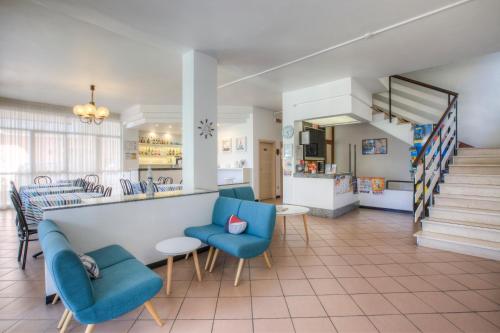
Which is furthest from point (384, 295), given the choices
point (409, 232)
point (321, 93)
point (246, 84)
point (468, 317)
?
point (246, 84)

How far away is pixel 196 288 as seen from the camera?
2463 mm

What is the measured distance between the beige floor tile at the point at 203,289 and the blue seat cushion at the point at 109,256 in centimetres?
67

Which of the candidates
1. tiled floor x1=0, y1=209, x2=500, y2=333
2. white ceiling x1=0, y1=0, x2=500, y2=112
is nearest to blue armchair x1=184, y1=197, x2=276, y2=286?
tiled floor x1=0, y1=209, x2=500, y2=333

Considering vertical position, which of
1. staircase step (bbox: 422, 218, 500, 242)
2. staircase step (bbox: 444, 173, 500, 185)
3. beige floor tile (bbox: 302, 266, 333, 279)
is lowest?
beige floor tile (bbox: 302, 266, 333, 279)

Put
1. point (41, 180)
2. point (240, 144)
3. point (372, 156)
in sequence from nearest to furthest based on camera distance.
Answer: point (41, 180), point (372, 156), point (240, 144)

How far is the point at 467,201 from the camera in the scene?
12.2 feet

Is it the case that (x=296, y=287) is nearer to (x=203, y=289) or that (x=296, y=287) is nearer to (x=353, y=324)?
(x=353, y=324)

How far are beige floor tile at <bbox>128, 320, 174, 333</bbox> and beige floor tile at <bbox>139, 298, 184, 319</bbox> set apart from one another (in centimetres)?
6

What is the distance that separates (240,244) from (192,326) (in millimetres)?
840

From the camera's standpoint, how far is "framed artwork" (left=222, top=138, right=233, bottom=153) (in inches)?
327

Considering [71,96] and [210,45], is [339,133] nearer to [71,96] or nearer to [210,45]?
[210,45]

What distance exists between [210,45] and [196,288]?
132 inches

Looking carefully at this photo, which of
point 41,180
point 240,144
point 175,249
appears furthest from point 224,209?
point 41,180

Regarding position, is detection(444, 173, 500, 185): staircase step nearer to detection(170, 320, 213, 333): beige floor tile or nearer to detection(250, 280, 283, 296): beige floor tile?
detection(250, 280, 283, 296): beige floor tile
